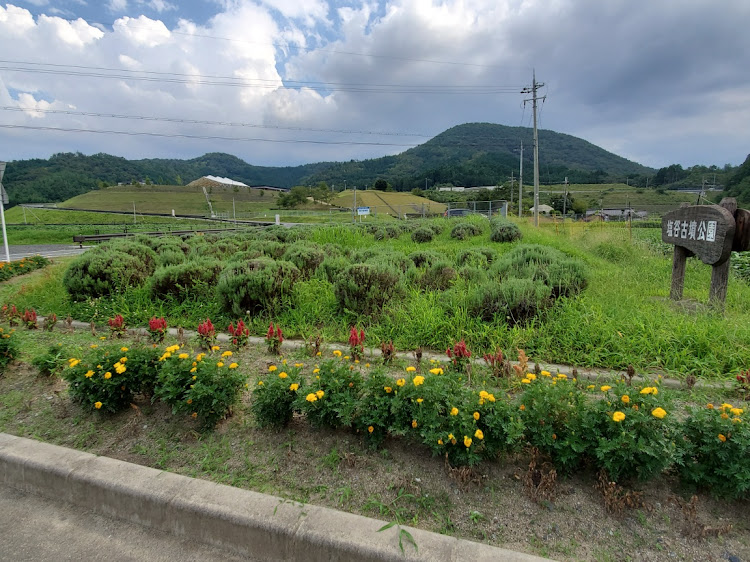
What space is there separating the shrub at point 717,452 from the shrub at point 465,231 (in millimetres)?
12467

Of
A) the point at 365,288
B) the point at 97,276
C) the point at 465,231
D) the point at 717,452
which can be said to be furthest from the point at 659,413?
the point at 465,231

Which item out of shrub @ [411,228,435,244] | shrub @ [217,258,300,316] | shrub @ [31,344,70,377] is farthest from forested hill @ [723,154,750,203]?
shrub @ [31,344,70,377]

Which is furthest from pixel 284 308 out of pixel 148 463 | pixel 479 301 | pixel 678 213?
pixel 678 213

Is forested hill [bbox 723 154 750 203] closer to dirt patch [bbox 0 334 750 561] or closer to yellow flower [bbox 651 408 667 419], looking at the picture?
yellow flower [bbox 651 408 667 419]

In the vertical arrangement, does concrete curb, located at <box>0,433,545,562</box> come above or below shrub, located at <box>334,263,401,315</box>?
below

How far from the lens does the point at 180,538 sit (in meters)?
1.95

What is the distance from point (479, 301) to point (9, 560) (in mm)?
3963

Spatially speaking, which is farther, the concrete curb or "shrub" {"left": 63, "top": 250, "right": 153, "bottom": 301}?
"shrub" {"left": 63, "top": 250, "right": 153, "bottom": 301}

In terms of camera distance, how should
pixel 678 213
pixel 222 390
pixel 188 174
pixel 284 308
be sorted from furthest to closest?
pixel 188 174
pixel 678 213
pixel 284 308
pixel 222 390

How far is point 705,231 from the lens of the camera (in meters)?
4.80

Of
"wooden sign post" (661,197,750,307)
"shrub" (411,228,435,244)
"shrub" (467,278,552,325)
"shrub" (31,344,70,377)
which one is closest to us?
"shrub" (31,344,70,377)

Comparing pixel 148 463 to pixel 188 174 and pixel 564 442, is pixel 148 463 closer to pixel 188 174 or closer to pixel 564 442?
pixel 564 442

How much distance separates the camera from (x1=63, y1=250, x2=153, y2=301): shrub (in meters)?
5.73

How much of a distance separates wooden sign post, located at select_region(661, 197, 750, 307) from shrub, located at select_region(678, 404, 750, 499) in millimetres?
3474
